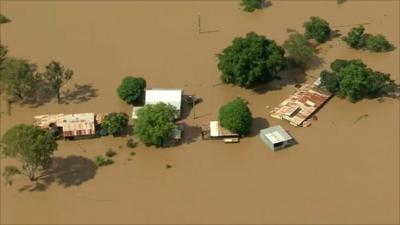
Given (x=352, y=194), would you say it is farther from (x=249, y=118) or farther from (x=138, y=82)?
(x=138, y=82)

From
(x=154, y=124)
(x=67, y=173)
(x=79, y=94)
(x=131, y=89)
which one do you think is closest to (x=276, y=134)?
(x=154, y=124)

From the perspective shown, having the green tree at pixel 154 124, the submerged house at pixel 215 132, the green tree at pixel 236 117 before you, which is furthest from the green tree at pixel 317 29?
the green tree at pixel 154 124

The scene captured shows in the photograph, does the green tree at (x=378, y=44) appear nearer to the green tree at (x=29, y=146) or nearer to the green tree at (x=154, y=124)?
the green tree at (x=154, y=124)

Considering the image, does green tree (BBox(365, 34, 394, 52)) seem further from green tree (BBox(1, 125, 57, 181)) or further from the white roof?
green tree (BBox(1, 125, 57, 181))

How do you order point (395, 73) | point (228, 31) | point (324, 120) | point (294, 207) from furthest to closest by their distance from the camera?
point (228, 31) → point (395, 73) → point (324, 120) → point (294, 207)

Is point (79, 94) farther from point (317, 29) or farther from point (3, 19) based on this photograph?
point (317, 29)

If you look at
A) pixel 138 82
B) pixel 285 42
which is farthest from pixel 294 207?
pixel 285 42

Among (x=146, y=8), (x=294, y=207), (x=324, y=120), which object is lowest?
(x=294, y=207)
